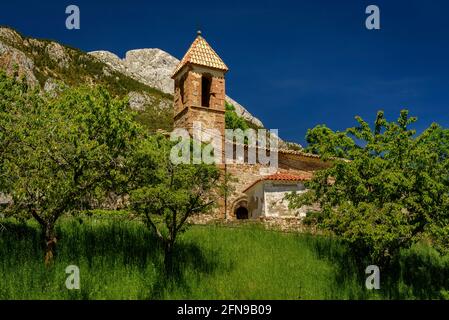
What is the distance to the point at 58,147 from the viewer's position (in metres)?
14.0

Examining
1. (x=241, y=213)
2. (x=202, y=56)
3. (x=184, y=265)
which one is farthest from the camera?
(x=202, y=56)

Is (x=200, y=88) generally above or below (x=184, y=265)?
above

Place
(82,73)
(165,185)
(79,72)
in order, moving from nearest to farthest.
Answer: (165,185), (82,73), (79,72)

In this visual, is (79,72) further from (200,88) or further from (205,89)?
(200,88)

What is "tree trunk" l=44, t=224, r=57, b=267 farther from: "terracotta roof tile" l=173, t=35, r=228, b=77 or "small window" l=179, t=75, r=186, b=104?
"terracotta roof tile" l=173, t=35, r=228, b=77

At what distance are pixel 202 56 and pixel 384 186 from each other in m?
20.1

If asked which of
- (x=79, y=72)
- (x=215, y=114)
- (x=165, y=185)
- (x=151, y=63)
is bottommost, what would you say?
(x=165, y=185)

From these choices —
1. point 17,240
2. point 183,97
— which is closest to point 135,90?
point 183,97

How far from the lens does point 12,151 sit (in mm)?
13906

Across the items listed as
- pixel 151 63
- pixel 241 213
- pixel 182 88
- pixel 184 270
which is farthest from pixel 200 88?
pixel 151 63

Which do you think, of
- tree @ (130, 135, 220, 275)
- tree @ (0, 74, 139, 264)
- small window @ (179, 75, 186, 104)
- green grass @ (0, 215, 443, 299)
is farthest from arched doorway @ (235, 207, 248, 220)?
tree @ (0, 74, 139, 264)

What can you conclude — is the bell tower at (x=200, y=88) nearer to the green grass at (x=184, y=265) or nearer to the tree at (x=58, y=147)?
the green grass at (x=184, y=265)

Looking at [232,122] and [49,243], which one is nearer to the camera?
[49,243]

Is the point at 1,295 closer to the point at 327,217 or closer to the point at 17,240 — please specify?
the point at 17,240
